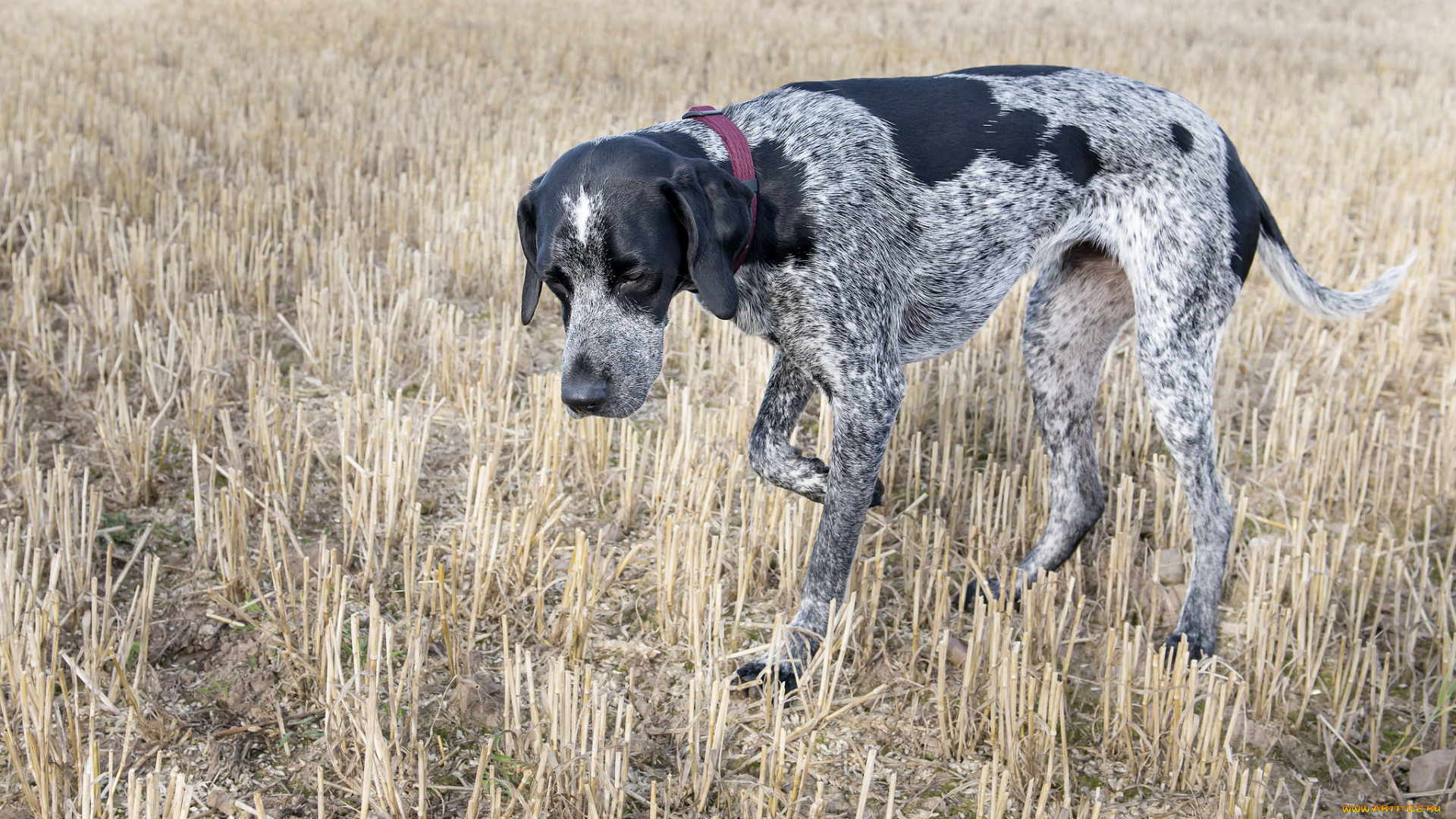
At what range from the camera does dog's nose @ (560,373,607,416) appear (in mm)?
2562

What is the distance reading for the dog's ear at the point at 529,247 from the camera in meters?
2.70

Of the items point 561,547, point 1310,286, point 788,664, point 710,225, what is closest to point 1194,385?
point 1310,286

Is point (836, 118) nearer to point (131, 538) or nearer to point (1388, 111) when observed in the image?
point (131, 538)

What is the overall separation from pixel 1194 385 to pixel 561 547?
78.6 inches

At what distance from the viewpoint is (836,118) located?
296 centimetres

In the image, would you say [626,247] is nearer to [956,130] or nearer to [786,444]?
[786,444]

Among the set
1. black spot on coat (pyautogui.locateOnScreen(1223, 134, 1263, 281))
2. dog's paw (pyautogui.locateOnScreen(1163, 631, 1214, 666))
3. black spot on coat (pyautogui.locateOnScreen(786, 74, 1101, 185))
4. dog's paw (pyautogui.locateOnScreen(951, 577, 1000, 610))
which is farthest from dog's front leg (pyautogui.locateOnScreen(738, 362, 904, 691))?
black spot on coat (pyautogui.locateOnScreen(1223, 134, 1263, 281))

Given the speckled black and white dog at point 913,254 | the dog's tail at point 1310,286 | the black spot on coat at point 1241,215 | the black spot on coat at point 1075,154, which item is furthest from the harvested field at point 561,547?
the black spot on coat at point 1075,154

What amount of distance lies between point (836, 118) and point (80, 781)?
2.41 meters

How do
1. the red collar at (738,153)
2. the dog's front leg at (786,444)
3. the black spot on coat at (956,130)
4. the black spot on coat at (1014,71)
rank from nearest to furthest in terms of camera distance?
the red collar at (738,153) → the black spot on coat at (956,130) → the dog's front leg at (786,444) → the black spot on coat at (1014,71)

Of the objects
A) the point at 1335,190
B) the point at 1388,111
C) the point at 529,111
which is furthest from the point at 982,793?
the point at 1388,111

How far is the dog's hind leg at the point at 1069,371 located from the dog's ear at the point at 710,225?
1.30m

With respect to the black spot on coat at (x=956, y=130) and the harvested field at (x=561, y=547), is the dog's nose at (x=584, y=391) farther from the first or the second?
the black spot on coat at (x=956, y=130)

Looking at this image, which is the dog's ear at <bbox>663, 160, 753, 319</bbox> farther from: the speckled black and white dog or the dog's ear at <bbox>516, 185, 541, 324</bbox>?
the dog's ear at <bbox>516, 185, 541, 324</bbox>
